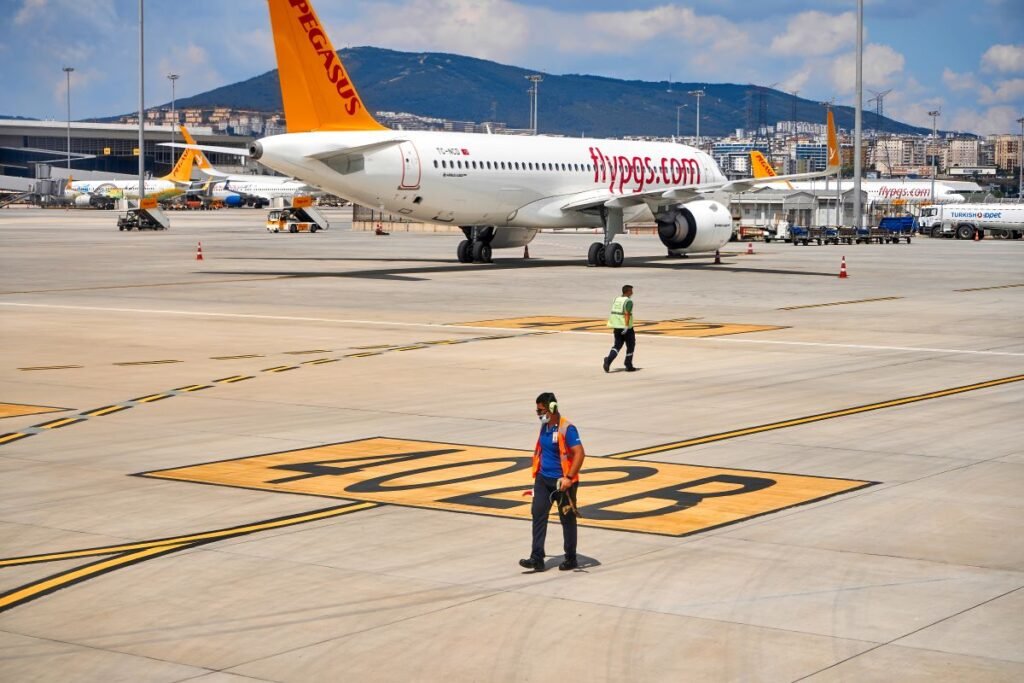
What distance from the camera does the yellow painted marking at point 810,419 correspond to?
67.3 ft

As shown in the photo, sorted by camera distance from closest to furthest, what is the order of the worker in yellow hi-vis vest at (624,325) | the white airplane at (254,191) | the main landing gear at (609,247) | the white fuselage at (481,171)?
the worker in yellow hi-vis vest at (624,325)
the white fuselage at (481,171)
the main landing gear at (609,247)
the white airplane at (254,191)

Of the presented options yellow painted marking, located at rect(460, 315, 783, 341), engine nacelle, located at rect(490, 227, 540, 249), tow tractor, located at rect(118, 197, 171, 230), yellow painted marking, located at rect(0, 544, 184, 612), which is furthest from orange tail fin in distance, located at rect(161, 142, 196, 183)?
yellow painted marking, located at rect(0, 544, 184, 612)

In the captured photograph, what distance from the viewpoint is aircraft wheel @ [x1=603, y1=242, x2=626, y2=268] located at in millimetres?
61969

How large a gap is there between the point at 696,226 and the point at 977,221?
165ft

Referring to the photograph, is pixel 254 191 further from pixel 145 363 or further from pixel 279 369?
pixel 279 369

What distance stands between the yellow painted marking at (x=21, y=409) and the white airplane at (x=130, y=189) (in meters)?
139

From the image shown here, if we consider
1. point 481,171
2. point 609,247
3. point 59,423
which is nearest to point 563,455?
point 59,423

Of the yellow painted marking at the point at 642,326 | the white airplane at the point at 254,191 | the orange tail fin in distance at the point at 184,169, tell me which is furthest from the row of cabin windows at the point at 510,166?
the white airplane at the point at 254,191

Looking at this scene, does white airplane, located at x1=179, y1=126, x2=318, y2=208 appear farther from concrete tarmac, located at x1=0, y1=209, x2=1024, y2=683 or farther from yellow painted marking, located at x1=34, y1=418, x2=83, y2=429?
yellow painted marking, located at x1=34, y1=418, x2=83, y2=429

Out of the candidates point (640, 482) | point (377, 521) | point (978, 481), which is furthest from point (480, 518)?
point (978, 481)

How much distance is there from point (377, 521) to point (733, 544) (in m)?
4.02

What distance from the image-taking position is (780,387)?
2703 cm

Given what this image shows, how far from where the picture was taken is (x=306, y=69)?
52.0m

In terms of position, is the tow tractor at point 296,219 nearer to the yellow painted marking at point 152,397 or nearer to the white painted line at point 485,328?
the white painted line at point 485,328
